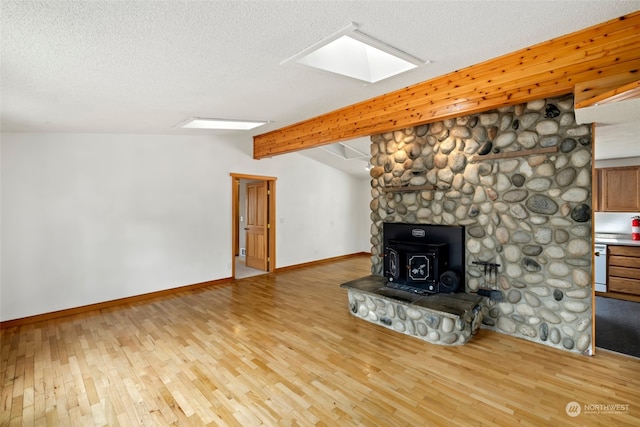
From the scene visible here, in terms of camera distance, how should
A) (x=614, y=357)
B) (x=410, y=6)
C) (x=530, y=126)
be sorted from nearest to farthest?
(x=410, y=6) < (x=614, y=357) < (x=530, y=126)

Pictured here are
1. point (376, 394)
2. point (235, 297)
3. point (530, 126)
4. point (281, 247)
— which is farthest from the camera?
point (281, 247)

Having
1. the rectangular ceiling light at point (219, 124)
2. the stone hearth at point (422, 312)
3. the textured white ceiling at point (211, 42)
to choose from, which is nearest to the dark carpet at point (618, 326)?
the stone hearth at point (422, 312)

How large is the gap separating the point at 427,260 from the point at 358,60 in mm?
2344

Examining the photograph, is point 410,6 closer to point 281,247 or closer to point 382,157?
point 382,157

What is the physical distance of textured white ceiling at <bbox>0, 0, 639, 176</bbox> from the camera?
1.58 meters

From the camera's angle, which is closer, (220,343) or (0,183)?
(220,343)

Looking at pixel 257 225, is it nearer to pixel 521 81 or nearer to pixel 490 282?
pixel 490 282

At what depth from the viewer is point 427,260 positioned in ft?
12.0

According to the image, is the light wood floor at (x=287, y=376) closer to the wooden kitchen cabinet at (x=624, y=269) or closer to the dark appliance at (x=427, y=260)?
the dark appliance at (x=427, y=260)

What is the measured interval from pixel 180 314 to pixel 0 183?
265 centimetres

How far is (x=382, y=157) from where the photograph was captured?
444 centimetres

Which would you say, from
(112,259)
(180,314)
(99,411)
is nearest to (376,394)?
(99,411)

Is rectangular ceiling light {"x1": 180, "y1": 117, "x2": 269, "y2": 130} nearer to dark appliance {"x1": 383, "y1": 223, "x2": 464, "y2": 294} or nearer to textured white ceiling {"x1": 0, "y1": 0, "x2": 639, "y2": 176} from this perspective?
textured white ceiling {"x1": 0, "y1": 0, "x2": 639, "y2": 176}

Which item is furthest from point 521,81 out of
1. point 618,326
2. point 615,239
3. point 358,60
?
point 615,239
